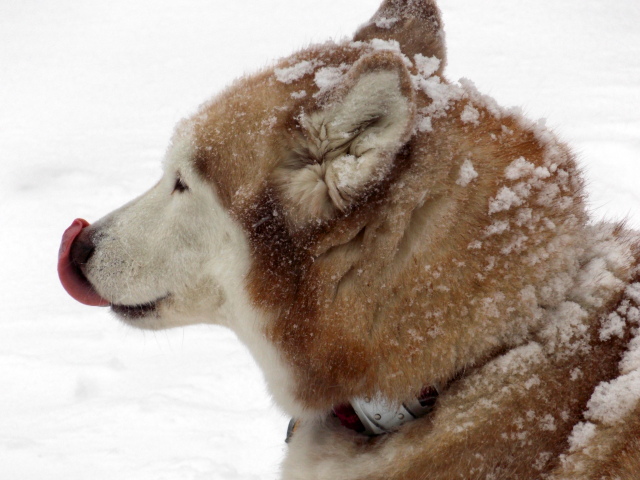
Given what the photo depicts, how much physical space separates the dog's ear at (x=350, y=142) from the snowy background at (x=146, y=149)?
2.92 feet

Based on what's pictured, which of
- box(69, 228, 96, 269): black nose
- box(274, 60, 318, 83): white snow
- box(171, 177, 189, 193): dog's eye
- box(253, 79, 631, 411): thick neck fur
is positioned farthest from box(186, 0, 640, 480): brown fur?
box(69, 228, 96, 269): black nose

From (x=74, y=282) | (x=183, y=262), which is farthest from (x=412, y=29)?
(x=74, y=282)

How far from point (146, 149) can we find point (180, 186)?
16.3 feet

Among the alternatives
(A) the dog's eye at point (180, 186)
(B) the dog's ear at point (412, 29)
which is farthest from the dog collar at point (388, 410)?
(B) the dog's ear at point (412, 29)

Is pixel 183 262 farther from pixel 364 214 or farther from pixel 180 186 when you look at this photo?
pixel 364 214

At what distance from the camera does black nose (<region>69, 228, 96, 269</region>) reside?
2268mm

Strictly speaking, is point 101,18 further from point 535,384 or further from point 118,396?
point 535,384

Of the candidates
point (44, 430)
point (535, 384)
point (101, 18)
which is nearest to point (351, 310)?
Answer: point (535, 384)

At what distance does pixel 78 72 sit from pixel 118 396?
6007 millimetres

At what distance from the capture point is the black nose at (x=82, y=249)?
2.27 metres

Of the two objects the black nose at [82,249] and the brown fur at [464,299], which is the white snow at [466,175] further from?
the black nose at [82,249]

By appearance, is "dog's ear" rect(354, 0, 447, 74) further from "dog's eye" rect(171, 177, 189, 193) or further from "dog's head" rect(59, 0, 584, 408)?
"dog's eye" rect(171, 177, 189, 193)

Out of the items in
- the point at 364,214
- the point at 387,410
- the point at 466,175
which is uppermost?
the point at 466,175

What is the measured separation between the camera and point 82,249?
2.28 meters
